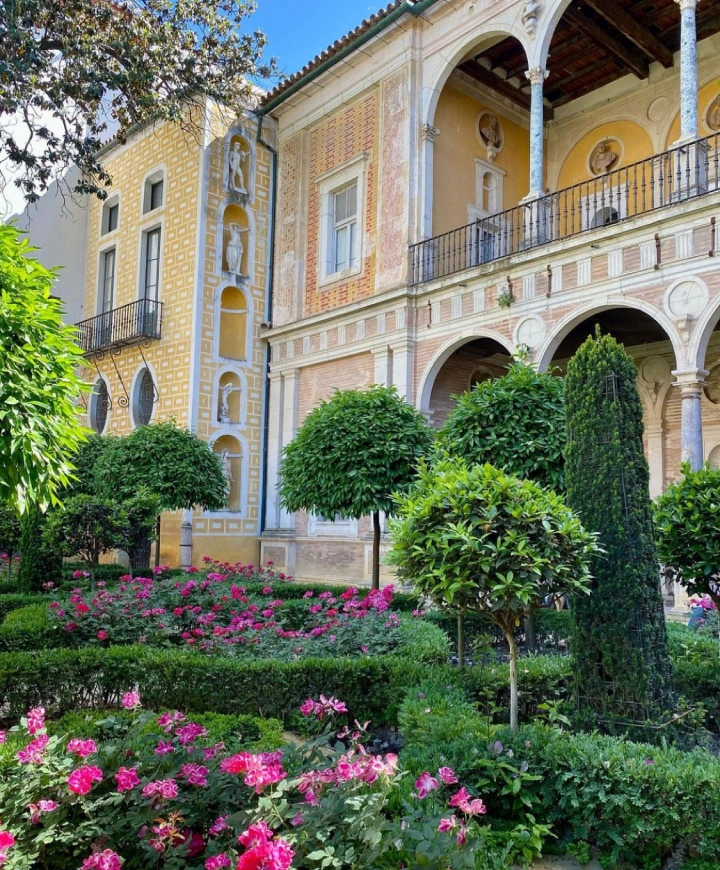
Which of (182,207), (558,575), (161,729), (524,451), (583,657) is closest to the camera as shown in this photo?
(161,729)

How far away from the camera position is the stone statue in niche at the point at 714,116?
470 inches

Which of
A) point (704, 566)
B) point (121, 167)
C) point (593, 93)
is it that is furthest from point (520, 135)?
point (704, 566)

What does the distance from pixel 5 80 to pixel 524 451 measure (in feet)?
20.9

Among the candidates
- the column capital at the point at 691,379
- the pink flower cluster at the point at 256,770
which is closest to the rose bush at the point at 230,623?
A: the pink flower cluster at the point at 256,770

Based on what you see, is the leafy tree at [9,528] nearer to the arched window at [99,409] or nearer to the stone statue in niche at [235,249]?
the stone statue in niche at [235,249]

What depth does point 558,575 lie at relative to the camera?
3.93 m

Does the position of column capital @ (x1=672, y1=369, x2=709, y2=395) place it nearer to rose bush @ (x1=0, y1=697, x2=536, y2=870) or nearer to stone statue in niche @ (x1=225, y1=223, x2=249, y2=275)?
rose bush @ (x1=0, y1=697, x2=536, y2=870)

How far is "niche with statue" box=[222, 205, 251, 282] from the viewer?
53.9ft

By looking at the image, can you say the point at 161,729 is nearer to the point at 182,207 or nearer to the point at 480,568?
the point at 480,568

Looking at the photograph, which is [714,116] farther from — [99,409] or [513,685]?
[99,409]

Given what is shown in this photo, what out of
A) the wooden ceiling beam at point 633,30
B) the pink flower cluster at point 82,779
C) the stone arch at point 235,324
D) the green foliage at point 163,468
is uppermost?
the wooden ceiling beam at point 633,30

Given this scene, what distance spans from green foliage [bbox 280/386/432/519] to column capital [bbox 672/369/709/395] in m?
3.30

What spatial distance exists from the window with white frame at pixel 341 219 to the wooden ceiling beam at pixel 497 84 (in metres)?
2.56

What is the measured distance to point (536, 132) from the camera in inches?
466
